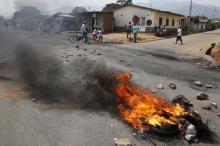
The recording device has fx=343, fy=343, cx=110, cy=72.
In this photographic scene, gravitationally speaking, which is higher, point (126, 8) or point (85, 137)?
point (126, 8)

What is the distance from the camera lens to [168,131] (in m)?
6.83

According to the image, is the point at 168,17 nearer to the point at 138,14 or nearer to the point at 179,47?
the point at 138,14

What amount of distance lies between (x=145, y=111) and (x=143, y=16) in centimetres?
3799

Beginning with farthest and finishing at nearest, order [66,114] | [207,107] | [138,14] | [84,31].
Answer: [138,14]
[84,31]
[207,107]
[66,114]

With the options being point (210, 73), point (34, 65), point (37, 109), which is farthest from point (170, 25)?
point (37, 109)

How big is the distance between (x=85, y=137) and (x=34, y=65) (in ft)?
22.2

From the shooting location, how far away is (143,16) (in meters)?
44.4

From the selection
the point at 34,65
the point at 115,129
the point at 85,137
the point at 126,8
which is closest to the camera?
the point at 85,137

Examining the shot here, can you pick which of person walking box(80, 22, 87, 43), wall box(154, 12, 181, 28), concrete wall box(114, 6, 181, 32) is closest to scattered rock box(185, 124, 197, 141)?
person walking box(80, 22, 87, 43)

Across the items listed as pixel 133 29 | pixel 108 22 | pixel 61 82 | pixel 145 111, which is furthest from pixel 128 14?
pixel 145 111

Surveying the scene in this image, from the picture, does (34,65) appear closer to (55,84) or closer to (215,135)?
(55,84)

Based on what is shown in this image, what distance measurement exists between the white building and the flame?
35.7 m

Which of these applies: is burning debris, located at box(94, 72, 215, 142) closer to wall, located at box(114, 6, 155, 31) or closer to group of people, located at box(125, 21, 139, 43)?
group of people, located at box(125, 21, 139, 43)

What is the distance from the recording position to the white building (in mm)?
43812
